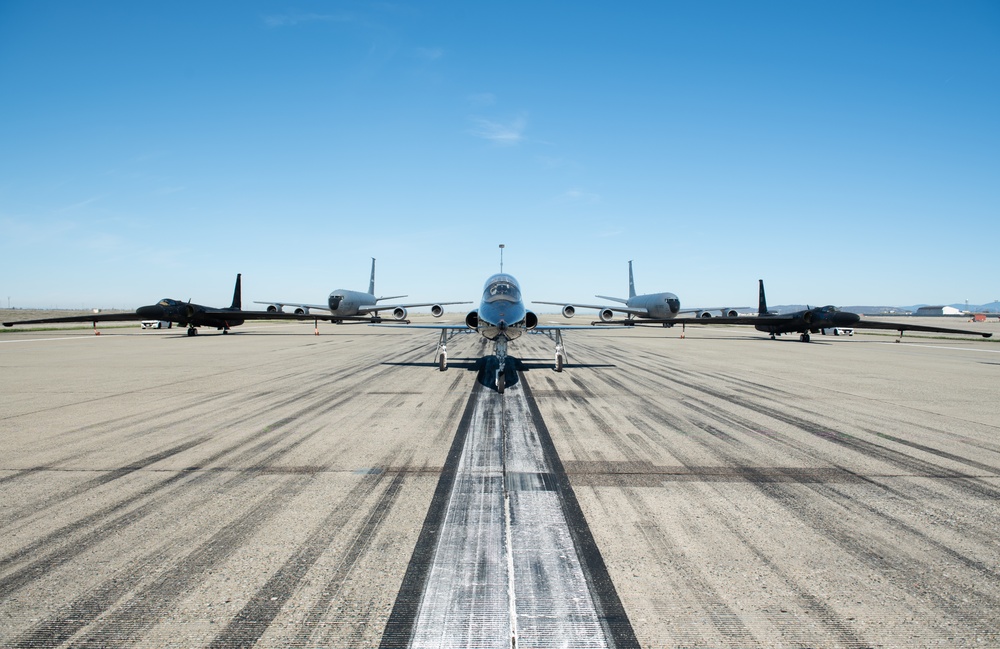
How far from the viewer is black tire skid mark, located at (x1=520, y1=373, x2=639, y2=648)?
9.55ft

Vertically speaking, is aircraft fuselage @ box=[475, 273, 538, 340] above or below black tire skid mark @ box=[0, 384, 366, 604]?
above

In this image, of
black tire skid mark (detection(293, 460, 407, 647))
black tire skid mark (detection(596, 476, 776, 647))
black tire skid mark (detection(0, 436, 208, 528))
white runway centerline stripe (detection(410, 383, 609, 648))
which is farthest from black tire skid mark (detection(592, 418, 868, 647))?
black tire skid mark (detection(0, 436, 208, 528))

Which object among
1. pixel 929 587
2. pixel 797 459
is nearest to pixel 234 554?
pixel 929 587

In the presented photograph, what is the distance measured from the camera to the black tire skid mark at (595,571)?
2910mm

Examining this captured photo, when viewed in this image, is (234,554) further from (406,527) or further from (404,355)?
(404,355)

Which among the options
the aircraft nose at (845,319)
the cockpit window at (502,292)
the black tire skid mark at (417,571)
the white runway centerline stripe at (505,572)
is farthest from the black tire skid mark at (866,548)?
the aircraft nose at (845,319)

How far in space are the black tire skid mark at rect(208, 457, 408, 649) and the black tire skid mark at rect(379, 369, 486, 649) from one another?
48cm

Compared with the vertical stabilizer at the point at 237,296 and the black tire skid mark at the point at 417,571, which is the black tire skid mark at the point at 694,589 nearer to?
the black tire skid mark at the point at 417,571

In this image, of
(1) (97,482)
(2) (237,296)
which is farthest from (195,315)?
(1) (97,482)

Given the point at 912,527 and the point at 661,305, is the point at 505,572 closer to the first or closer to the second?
the point at 912,527

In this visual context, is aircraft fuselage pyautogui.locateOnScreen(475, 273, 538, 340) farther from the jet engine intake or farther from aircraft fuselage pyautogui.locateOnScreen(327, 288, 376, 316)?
aircraft fuselage pyautogui.locateOnScreen(327, 288, 376, 316)

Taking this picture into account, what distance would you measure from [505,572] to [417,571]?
71 cm

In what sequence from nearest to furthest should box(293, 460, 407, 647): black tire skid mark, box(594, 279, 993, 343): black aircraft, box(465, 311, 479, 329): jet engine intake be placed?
box(293, 460, 407, 647): black tire skid mark, box(465, 311, 479, 329): jet engine intake, box(594, 279, 993, 343): black aircraft

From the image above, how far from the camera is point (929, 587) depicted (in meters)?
3.47
